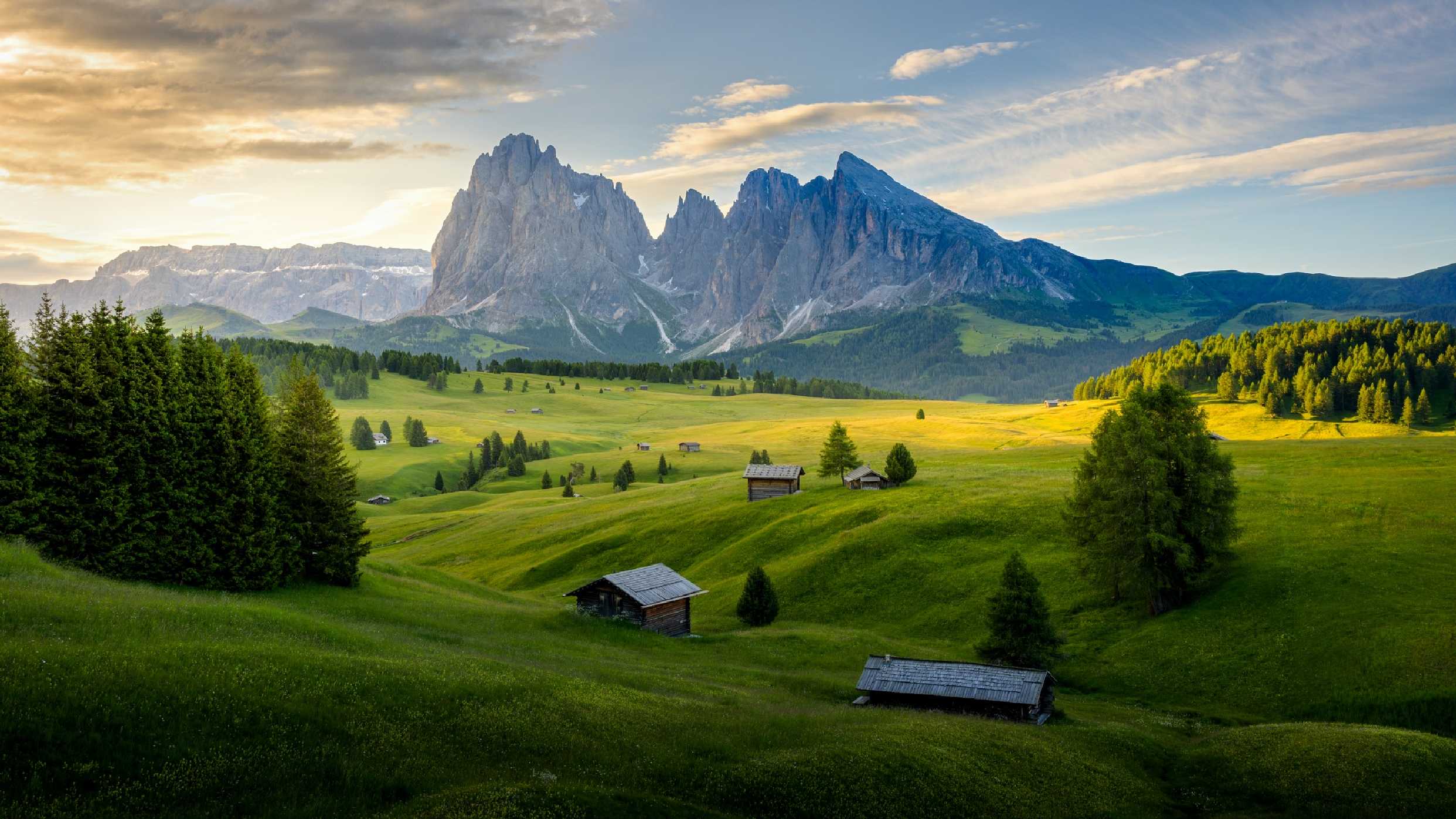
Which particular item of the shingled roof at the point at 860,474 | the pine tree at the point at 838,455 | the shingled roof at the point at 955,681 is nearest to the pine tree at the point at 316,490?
the shingled roof at the point at 955,681

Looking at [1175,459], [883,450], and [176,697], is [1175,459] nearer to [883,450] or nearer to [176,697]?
[176,697]

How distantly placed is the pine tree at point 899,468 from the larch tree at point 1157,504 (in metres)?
33.1

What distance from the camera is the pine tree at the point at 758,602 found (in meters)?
60.8

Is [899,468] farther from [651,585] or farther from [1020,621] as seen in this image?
[1020,621]

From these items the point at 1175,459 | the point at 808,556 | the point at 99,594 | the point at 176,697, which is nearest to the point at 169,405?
the point at 99,594

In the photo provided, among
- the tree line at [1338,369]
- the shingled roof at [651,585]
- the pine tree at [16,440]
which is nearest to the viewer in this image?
the pine tree at [16,440]

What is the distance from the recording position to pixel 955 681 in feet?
133

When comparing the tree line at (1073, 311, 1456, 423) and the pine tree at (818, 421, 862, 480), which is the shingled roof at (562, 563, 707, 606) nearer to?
the pine tree at (818, 421, 862, 480)

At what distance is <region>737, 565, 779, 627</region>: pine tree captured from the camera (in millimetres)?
60844

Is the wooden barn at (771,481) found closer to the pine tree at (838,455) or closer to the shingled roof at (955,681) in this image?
the pine tree at (838,455)

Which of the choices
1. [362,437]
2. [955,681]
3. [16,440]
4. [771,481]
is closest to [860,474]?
[771,481]

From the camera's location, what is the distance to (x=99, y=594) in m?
28.5

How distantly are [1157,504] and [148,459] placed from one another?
6041 centimetres

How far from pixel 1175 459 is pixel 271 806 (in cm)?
5725
